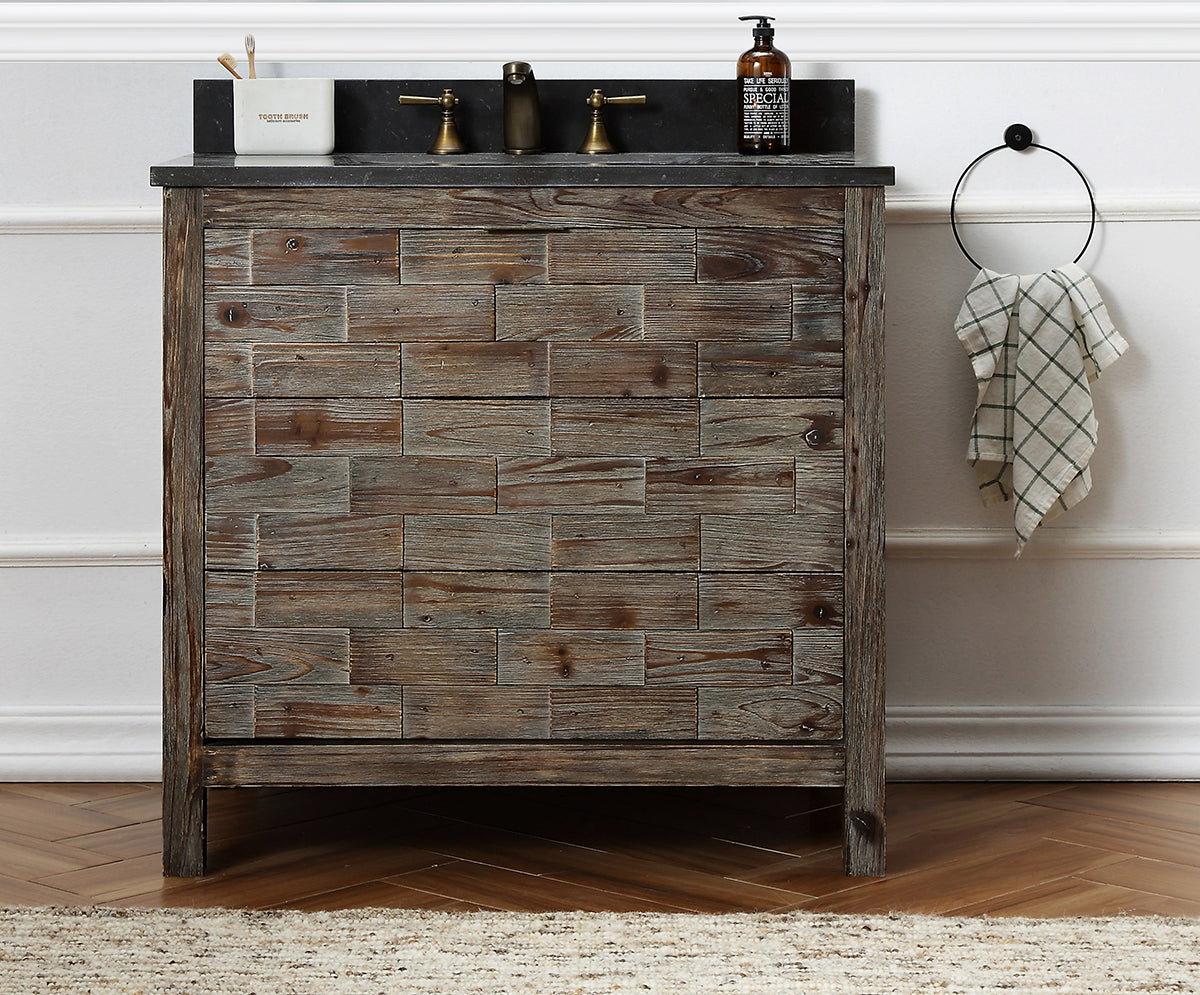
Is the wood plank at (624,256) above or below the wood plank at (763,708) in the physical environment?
above

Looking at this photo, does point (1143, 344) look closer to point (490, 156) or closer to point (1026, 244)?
point (1026, 244)

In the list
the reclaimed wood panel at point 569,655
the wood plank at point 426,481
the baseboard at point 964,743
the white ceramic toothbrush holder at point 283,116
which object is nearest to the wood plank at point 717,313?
the wood plank at point 426,481

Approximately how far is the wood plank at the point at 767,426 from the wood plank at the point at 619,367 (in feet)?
0.17

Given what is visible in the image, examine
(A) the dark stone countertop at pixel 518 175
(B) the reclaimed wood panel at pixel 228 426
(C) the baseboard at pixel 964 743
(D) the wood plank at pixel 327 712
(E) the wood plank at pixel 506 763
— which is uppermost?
(A) the dark stone countertop at pixel 518 175

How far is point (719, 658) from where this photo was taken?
1.63 m

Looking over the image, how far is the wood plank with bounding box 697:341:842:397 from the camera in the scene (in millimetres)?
1606

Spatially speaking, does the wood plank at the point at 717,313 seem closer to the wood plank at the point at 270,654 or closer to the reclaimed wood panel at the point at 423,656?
the reclaimed wood panel at the point at 423,656

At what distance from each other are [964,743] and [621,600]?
75 centimetres

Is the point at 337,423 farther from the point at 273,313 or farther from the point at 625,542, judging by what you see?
the point at 625,542

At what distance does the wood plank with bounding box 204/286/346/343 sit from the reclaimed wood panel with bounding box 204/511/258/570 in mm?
208

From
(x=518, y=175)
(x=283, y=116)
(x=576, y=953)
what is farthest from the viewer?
(x=283, y=116)

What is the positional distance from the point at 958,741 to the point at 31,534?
1430 mm

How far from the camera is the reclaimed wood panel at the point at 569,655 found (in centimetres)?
162

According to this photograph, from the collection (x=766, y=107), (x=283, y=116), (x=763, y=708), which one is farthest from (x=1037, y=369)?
(x=283, y=116)
